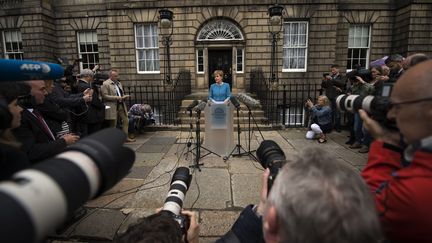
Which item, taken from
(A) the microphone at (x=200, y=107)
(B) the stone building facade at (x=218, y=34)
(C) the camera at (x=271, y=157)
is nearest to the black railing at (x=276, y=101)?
(B) the stone building facade at (x=218, y=34)


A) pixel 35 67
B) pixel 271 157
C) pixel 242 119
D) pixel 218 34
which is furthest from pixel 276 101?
pixel 35 67

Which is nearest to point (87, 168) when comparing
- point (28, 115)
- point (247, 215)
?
point (247, 215)

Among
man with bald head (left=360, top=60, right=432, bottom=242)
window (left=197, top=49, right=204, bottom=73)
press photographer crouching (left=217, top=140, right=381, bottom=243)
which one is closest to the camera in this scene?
press photographer crouching (left=217, top=140, right=381, bottom=243)

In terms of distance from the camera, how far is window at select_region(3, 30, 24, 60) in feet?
48.9

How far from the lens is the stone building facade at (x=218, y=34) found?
13766 millimetres

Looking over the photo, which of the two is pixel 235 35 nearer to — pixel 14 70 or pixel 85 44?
pixel 85 44

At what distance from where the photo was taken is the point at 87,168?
29.9 inches

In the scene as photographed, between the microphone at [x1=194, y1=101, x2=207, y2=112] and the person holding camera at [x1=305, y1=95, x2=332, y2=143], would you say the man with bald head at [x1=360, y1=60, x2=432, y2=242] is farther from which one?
the person holding camera at [x1=305, y1=95, x2=332, y2=143]

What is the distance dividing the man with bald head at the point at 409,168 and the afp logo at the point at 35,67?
1453 mm

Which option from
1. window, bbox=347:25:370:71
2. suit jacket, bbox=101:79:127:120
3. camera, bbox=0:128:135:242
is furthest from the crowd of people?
window, bbox=347:25:370:71

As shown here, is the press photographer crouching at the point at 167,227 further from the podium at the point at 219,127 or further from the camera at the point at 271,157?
the podium at the point at 219,127

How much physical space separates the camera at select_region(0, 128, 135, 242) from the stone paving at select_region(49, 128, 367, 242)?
1.80 meters

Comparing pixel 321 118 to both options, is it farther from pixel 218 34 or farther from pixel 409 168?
pixel 218 34

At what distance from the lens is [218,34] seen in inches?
562
